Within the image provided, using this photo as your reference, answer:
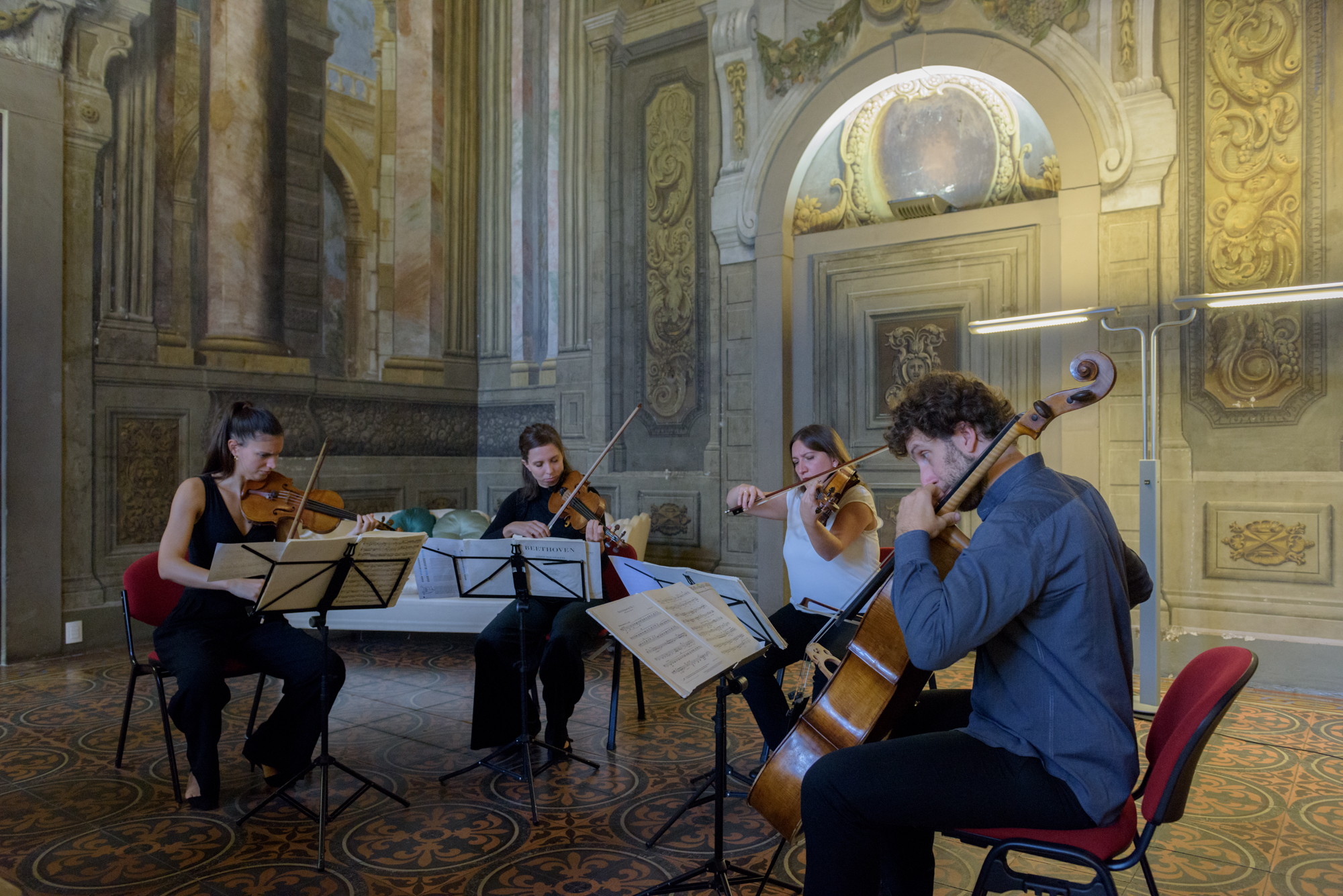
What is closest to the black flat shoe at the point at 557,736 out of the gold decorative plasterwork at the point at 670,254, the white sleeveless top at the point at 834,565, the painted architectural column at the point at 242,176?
the white sleeveless top at the point at 834,565

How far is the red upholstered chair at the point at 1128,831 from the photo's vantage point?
1.62 metres

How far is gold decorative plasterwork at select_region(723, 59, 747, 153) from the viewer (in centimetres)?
611

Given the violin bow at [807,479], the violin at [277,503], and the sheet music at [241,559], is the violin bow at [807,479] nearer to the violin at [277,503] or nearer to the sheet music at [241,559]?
the violin at [277,503]

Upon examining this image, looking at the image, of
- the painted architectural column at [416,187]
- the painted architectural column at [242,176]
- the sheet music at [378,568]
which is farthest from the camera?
the painted architectural column at [416,187]

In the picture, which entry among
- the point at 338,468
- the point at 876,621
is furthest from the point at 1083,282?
the point at 338,468

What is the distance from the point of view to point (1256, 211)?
4.54m

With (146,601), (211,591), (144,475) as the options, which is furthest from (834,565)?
(144,475)

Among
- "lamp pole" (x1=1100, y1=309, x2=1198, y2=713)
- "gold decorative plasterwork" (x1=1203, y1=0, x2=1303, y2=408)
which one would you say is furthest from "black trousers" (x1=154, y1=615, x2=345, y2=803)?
"gold decorative plasterwork" (x1=1203, y1=0, x2=1303, y2=408)

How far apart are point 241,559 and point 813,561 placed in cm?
195

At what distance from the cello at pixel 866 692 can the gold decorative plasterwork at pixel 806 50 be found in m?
4.54

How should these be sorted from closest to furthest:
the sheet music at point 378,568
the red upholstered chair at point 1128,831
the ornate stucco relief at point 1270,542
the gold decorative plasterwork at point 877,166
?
the red upholstered chair at point 1128,831 → the sheet music at point 378,568 → the ornate stucco relief at point 1270,542 → the gold decorative plasterwork at point 877,166

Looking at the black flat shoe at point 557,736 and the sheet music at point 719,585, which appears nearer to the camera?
the sheet music at point 719,585

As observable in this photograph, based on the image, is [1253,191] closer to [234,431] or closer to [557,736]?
[557,736]

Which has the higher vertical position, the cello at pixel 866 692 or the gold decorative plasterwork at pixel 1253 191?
the gold decorative plasterwork at pixel 1253 191
